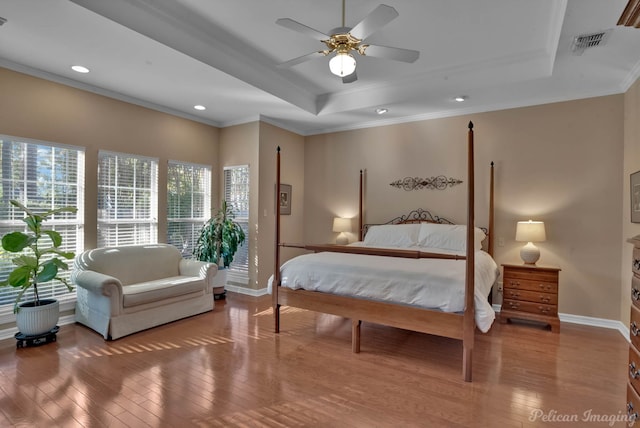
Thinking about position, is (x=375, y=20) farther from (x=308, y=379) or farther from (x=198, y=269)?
(x=198, y=269)

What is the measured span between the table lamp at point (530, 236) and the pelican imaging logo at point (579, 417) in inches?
80.6

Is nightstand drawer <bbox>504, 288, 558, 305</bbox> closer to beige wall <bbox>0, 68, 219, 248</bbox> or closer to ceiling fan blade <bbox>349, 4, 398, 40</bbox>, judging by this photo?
→ ceiling fan blade <bbox>349, 4, 398, 40</bbox>

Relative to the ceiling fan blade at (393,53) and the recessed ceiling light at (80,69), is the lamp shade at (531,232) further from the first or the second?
the recessed ceiling light at (80,69)

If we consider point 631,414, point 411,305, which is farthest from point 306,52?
point 631,414

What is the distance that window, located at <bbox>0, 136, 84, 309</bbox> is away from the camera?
10.9 feet

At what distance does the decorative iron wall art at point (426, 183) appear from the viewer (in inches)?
189

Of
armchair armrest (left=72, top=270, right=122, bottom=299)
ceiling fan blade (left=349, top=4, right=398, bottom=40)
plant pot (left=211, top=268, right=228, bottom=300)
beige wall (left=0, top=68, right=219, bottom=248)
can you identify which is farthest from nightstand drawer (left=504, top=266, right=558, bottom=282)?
beige wall (left=0, top=68, right=219, bottom=248)

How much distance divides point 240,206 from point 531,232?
4123 mm

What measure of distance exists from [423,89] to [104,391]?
14.7 ft

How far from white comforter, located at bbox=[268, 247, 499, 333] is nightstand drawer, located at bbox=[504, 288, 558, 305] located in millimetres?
467

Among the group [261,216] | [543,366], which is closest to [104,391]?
[261,216]

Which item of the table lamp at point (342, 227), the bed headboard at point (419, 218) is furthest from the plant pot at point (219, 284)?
the bed headboard at point (419, 218)

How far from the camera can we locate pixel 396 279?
292cm

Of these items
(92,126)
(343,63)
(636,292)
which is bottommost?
(636,292)
